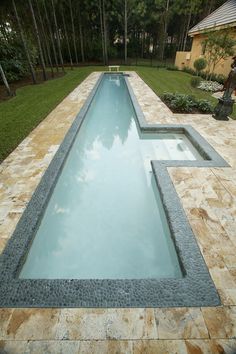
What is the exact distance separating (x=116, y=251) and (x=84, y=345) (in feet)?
4.49

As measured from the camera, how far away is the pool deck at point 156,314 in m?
1.87

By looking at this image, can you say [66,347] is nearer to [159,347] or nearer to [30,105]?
[159,347]

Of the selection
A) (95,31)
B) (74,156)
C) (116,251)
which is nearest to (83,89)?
(74,156)

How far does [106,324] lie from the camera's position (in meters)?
2.02

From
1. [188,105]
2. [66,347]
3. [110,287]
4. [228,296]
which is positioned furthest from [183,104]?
[66,347]

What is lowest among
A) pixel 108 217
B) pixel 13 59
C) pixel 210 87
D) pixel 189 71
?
pixel 189 71

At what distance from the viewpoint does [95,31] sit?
26.0 metres

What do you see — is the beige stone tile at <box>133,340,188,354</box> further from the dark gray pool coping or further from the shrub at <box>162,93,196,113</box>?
the shrub at <box>162,93,196,113</box>

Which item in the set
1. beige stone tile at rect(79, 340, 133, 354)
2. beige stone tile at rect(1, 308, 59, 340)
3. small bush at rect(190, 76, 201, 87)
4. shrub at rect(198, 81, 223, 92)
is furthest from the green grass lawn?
beige stone tile at rect(79, 340, 133, 354)

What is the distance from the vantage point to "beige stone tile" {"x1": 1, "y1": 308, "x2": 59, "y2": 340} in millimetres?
1913

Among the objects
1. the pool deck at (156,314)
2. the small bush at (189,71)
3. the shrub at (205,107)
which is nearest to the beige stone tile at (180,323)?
the pool deck at (156,314)

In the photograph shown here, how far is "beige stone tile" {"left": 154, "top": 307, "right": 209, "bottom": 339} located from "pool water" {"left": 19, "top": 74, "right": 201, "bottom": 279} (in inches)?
21.5

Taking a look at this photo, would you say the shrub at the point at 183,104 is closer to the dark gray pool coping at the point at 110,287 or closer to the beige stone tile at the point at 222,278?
the dark gray pool coping at the point at 110,287

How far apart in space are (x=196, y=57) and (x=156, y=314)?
20065mm
